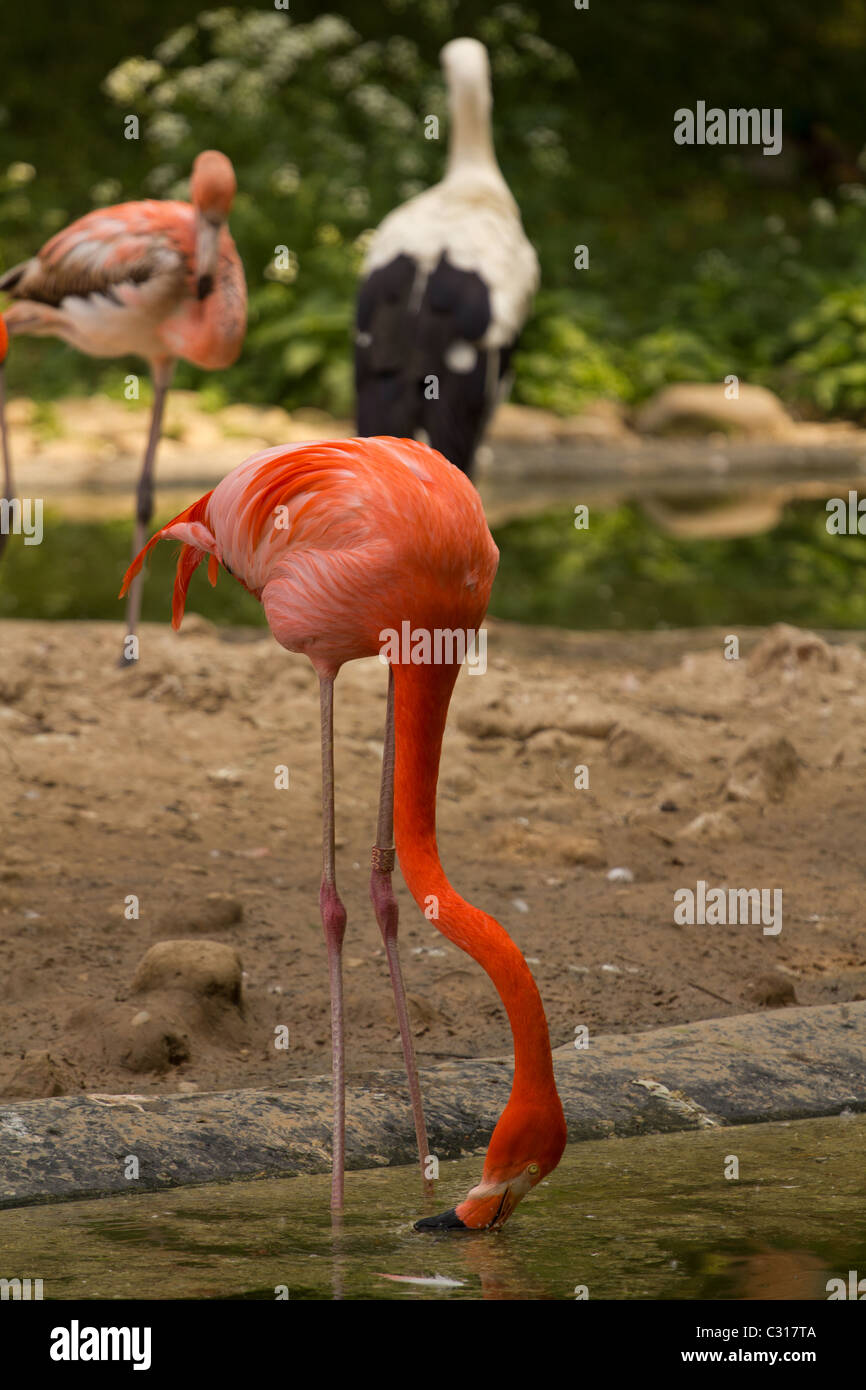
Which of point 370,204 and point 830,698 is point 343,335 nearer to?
point 370,204

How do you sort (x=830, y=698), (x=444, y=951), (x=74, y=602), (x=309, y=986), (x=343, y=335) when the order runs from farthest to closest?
1. (x=343, y=335)
2. (x=74, y=602)
3. (x=830, y=698)
4. (x=444, y=951)
5. (x=309, y=986)

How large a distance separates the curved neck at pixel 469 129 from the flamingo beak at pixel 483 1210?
5.21m

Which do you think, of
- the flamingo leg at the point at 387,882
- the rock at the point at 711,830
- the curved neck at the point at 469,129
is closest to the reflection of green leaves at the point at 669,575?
the curved neck at the point at 469,129

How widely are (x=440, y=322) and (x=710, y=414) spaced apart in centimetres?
1022

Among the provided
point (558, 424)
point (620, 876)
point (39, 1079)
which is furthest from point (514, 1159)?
point (558, 424)

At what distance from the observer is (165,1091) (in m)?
3.64

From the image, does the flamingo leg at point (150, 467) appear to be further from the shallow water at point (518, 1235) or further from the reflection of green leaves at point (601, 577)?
the shallow water at point (518, 1235)

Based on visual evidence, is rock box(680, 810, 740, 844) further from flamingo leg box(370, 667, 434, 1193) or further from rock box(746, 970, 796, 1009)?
flamingo leg box(370, 667, 434, 1193)

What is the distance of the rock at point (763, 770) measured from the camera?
5.74 m

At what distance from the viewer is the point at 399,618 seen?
3.24 m

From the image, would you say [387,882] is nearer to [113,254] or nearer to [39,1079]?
[39,1079]

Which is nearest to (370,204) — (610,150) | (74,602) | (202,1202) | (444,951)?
(610,150)

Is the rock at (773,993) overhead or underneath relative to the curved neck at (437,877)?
underneath
